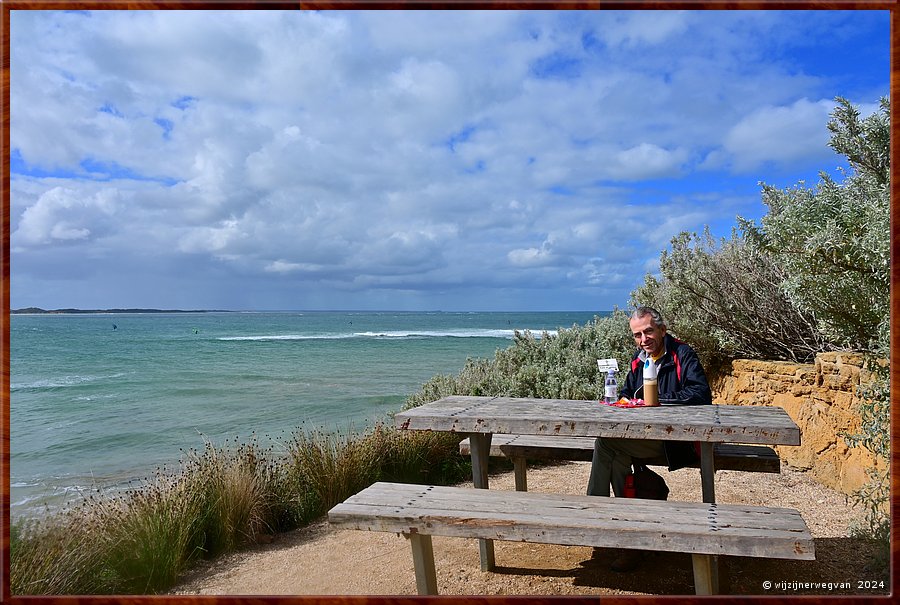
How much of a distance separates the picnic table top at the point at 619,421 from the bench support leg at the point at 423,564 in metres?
0.55

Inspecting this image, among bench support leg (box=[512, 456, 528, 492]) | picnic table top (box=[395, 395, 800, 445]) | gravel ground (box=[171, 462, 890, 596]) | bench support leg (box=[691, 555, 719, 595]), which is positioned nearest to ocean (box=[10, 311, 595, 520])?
gravel ground (box=[171, 462, 890, 596])

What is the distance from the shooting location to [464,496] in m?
3.03

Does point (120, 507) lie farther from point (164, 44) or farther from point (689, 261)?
point (689, 261)

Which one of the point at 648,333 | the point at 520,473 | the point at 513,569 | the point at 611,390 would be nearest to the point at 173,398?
the point at 520,473

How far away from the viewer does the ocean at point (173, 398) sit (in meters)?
9.20

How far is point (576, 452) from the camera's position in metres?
4.16

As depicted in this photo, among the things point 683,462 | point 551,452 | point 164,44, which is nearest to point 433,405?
point 551,452

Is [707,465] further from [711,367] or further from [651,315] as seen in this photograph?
[711,367]

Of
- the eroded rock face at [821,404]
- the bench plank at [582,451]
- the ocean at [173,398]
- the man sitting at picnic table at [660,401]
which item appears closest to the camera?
the man sitting at picnic table at [660,401]

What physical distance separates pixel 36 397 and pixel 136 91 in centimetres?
4031

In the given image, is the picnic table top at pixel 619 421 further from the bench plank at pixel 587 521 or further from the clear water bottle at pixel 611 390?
the bench plank at pixel 587 521

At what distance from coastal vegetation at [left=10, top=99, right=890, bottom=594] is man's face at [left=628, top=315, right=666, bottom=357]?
3.34 ft

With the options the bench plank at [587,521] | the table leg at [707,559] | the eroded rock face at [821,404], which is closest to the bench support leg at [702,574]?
the table leg at [707,559]

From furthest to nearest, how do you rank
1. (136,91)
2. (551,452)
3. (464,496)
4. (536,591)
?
(136,91) → (551,452) → (536,591) → (464,496)
